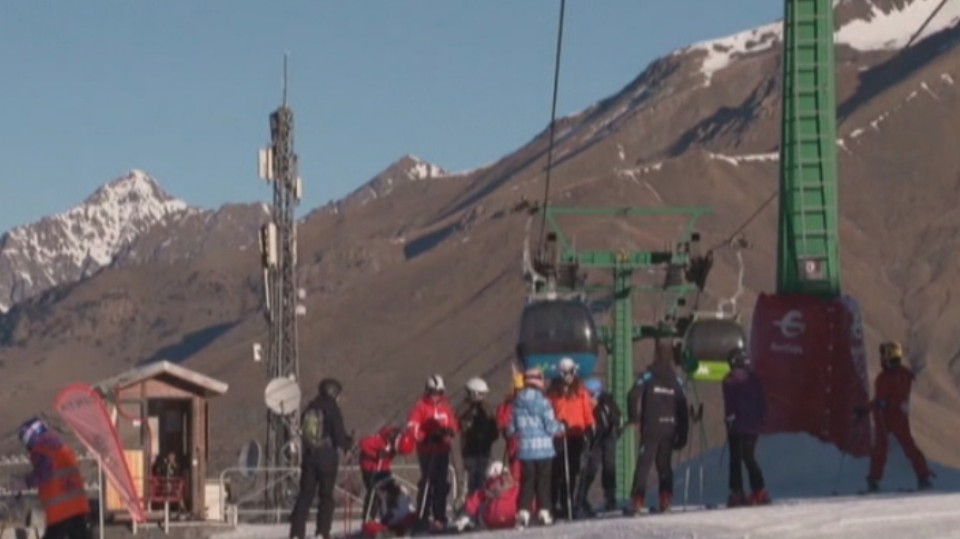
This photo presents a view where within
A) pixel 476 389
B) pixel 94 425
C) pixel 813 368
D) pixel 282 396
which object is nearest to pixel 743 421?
pixel 476 389

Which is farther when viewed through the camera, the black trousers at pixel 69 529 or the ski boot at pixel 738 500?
the ski boot at pixel 738 500

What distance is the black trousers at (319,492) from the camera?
25.6 meters

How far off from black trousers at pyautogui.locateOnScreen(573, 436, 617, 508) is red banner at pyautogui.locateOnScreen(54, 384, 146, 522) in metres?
4.94

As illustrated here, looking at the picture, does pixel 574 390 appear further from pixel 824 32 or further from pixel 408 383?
pixel 408 383

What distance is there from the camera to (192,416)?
3603 cm

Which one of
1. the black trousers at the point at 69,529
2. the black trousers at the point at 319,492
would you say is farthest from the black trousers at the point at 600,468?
the black trousers at the point at 69,529

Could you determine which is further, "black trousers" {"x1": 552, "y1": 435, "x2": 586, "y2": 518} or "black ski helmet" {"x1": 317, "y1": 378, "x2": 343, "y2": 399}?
"black trousers" {"x1": 552, "y1": 435, "x2": 586, "y2": 518}

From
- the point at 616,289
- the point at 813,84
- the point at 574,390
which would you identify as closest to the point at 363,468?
the point at 574,390

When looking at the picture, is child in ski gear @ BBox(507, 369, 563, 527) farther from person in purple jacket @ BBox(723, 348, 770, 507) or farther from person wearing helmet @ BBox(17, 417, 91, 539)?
person wearing helmet @ BBox(17, 417, 91, 539)

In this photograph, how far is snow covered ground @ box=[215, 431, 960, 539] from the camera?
2108 centimetres

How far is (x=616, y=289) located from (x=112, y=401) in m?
18.6

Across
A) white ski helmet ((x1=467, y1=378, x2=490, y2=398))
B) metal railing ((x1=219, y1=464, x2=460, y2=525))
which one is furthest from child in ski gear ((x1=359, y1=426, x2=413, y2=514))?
metal railing ((x1=219, y1=464, x2=460, y2=525))

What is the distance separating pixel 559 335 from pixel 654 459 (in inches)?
602

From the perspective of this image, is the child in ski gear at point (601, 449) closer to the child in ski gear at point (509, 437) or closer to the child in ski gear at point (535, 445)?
the child in ski gear at point (509, 437)
